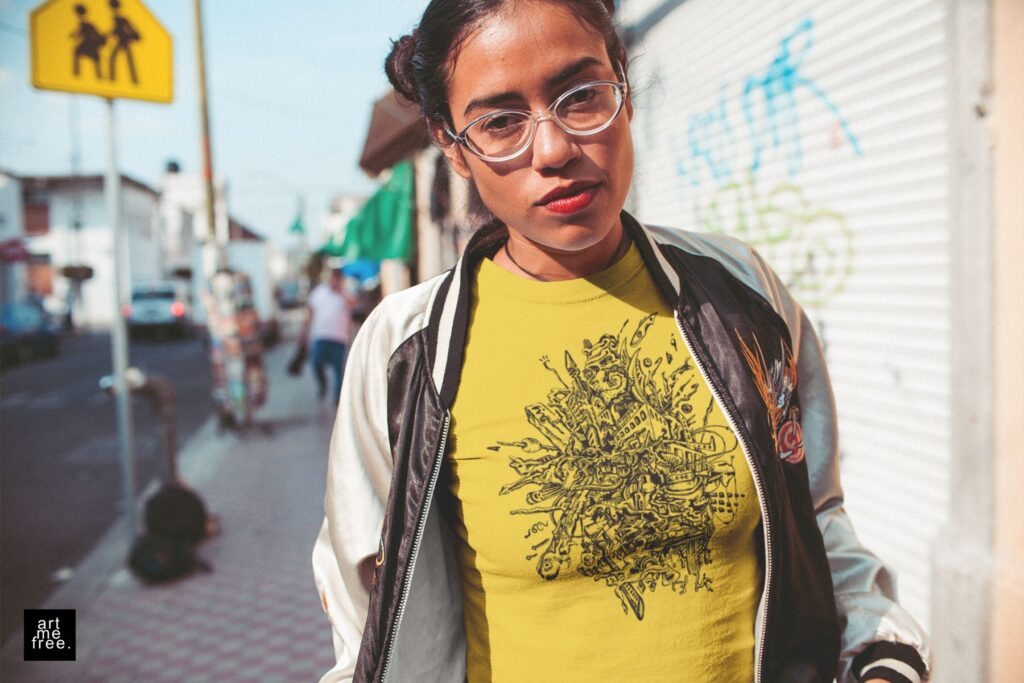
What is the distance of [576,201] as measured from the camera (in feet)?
4.40

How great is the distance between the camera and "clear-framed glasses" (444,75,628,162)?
4.39 ft

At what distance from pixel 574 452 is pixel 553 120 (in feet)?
1.94

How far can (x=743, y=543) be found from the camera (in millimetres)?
1342

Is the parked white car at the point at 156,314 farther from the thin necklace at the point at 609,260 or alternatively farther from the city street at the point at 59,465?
the thin necklace at the point at 609,260

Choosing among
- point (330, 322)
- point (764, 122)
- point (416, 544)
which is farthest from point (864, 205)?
point (330, 322)

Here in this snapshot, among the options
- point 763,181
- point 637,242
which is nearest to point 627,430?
point 637,242

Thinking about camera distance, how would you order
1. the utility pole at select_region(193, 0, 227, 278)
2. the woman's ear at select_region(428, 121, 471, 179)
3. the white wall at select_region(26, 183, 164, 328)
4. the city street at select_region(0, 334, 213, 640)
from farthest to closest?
the white wall at select_region(26, 183, 164, 328) → the utility pole at select_region(193, 0, 227, 278) → the city street at select_region(0, 334, 213, 640) → the woman's ear at select_region(428, 121, 471, 179)

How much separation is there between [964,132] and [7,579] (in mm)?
5993

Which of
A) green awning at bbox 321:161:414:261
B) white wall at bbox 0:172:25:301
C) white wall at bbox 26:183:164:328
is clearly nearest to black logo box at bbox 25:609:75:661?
green awning at bbox 321:161:414:261

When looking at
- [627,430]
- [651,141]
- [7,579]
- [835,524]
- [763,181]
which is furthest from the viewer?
[651,141]

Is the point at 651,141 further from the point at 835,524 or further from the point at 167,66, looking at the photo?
the point at 835,524

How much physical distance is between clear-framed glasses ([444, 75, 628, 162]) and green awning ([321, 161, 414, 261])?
29.3 ft

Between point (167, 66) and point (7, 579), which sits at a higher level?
point (167, 66)

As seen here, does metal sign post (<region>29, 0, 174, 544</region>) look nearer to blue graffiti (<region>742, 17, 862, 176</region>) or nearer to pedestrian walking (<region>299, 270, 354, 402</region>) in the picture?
blue graffiti (<region>742, 17, 862, 176</region>)
